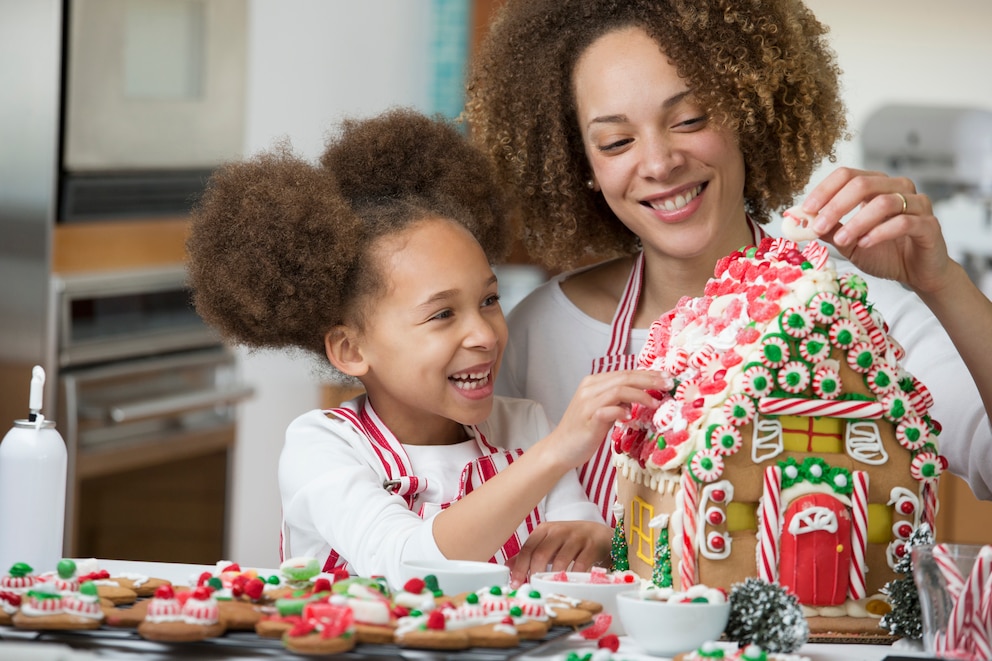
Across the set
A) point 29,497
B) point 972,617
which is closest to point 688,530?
point 972,617

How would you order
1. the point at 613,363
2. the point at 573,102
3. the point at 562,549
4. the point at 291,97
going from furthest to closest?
1. the point at 291,97
2. the point at 573,102
3. the point at 613,363
4. the point at 562,549

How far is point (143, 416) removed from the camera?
3021 mm

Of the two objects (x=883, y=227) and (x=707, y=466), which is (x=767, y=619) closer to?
(x=707, y=466)

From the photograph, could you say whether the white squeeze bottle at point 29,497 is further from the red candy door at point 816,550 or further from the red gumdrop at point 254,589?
the red candy door at point 816,550

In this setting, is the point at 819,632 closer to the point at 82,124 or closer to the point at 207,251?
the point at 207,251

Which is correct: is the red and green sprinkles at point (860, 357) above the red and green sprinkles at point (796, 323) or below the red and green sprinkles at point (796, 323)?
below

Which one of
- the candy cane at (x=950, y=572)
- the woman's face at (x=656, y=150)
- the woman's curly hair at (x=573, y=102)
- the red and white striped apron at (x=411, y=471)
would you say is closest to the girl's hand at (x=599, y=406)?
the red and white striped apron at (x=411, y=471)

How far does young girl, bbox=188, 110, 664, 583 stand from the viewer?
162cm

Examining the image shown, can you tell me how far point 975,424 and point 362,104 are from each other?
3308 millimetres

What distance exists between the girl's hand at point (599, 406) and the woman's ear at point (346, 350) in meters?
0.42

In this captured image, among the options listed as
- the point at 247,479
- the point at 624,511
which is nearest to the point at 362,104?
the point at 247,479

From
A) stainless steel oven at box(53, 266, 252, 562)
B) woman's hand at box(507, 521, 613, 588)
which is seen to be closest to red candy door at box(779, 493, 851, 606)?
woman's hand at box(507, 521, 613, 588)

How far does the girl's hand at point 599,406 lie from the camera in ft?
4.54

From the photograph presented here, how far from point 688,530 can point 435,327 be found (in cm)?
53
